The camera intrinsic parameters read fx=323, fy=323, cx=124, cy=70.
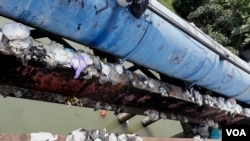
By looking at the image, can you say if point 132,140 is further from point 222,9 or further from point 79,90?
point 222,9

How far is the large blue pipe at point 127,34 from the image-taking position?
1668 mm

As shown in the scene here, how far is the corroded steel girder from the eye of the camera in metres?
1.89

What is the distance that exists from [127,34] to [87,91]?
1.84 feet

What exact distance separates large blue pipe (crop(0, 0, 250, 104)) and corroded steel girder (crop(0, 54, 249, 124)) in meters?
0.21

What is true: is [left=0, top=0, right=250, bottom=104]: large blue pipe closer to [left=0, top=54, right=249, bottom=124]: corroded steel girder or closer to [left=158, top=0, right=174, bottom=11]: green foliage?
[left=0, top=54, right=249, bottom=124]: corroded steel girder

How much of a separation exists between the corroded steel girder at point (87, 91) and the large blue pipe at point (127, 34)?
209mm

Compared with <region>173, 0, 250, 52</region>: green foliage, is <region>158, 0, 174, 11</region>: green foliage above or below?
above

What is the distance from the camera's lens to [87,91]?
239cm

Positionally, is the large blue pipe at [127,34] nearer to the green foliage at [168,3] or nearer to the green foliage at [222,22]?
the green foliage at [222,22]

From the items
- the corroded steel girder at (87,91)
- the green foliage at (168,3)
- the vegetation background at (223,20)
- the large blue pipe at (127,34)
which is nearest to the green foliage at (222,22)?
the vegetation background at (223,20)

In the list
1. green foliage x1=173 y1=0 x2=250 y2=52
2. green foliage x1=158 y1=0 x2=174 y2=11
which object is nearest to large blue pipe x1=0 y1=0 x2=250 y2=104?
green foliage x1=173 y1=0 x2=250 y2=52

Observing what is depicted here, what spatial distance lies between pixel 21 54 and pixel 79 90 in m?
0.69

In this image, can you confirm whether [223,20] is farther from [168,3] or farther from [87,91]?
[87,91]

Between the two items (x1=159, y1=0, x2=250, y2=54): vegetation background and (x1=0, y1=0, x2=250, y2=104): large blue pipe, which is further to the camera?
(x1=159, y1=0, x2=250, y2=54): vegetation background
